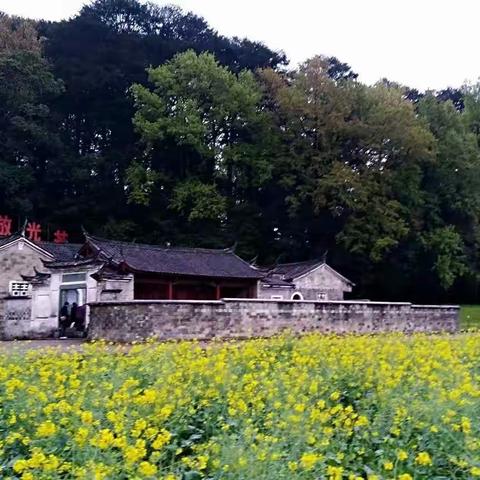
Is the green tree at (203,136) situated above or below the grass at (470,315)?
above

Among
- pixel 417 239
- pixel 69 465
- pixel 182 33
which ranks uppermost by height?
pixel 182 33

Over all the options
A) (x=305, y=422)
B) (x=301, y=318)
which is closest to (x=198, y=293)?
(x=301, y=318)

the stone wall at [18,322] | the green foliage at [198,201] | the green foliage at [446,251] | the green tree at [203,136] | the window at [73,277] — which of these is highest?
the green tree at [203,136]

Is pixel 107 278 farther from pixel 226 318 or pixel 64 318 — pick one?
pixel 226 318

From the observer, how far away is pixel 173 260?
2230 cm

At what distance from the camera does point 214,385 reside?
575 centimetres

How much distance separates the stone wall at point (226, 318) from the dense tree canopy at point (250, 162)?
38.5 ft

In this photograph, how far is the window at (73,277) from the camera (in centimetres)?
2002

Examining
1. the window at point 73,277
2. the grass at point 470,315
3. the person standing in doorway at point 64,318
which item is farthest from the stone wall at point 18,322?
the grass at point 470,315

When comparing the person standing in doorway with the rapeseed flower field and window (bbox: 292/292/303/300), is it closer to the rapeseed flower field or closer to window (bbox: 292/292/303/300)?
window (bbox: 292/292/303/300)

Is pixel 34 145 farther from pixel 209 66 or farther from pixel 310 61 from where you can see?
pixel 310 61

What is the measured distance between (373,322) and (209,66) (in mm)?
18362

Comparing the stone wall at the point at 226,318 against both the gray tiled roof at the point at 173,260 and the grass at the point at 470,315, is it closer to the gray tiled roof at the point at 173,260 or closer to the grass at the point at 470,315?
the gray tiled roof at the point at 173,260

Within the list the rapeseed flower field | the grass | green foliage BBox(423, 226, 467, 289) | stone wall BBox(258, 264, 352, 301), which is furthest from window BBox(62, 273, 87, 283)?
green foliage BBox(423, 226, 467, 289)
